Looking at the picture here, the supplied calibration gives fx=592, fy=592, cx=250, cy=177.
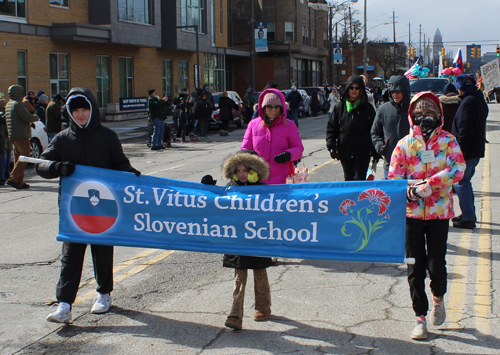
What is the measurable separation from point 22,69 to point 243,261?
2401 centimetres

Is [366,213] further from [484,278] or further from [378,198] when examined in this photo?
[484,278]

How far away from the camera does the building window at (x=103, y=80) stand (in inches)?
1208

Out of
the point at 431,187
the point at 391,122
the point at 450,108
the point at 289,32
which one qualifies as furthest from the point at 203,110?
the point at 289,32

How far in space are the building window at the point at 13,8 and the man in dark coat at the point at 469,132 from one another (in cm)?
2205

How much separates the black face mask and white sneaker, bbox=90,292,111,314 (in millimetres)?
2831

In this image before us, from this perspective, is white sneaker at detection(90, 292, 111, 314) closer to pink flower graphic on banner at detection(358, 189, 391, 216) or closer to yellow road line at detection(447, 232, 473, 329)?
pink flower graphic on banner at detection(358, 189, 391, 216)

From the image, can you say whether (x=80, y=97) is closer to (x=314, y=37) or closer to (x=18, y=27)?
(x=18, y=27)

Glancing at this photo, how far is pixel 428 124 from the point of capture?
4.26 meters

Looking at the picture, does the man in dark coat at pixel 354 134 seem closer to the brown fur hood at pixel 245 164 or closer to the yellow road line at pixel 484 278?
the yellow road line at pixel 484 278

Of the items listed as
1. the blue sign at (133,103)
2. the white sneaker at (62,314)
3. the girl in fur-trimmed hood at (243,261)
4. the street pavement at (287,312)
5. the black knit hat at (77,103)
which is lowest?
the street pavement at (287,312)

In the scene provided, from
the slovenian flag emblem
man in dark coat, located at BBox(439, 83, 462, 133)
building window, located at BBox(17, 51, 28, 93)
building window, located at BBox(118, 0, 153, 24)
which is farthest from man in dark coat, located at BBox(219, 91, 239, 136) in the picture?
the slovenian flag emblem

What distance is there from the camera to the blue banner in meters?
4.21

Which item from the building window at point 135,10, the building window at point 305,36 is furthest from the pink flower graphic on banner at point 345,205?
the building window at point 305,36

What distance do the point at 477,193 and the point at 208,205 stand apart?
23.2 feet
